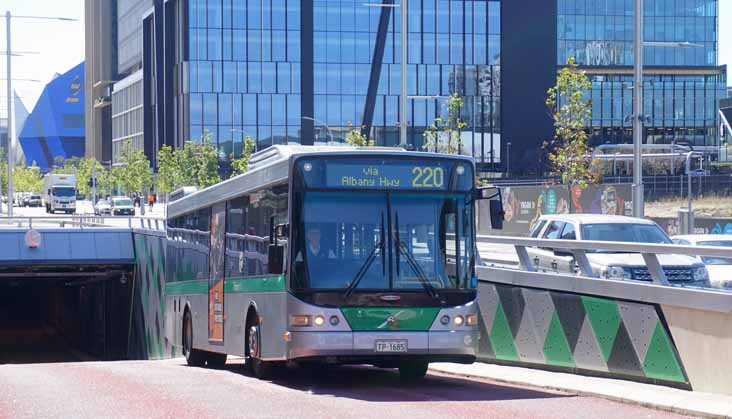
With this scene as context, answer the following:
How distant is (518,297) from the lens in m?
17.3

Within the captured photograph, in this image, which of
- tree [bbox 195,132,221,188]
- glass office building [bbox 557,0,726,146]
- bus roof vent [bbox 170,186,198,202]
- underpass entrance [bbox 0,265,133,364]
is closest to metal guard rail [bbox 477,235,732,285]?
bus roof vent [bbox 170,186,198,202]

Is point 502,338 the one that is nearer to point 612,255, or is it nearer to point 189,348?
point 612,255

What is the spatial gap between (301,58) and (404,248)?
81906 millimetres

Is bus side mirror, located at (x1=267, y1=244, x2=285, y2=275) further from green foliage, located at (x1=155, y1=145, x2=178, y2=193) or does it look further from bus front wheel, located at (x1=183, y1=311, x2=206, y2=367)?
green foliage, located at (x1=155, y1=145, x2=178, y2=193)

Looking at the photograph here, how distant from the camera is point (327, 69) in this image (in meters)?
95.9

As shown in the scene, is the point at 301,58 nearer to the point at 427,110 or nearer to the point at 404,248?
the point at 427,110

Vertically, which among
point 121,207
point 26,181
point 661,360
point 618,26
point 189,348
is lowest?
point 189,348

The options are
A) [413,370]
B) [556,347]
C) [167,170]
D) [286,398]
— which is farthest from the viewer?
[167,170]

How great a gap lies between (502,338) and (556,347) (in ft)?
5.76

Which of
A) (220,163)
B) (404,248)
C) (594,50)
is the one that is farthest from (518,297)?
(594,50)

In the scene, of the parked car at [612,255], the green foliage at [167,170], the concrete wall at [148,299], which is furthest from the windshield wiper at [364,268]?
the green foliage at [167,170]

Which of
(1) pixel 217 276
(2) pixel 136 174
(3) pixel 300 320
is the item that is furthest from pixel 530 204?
(2) pixel 136 174

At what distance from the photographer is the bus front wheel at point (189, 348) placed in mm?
21656

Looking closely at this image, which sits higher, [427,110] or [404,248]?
[427,110]
